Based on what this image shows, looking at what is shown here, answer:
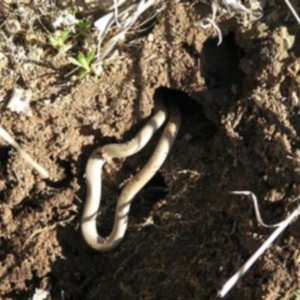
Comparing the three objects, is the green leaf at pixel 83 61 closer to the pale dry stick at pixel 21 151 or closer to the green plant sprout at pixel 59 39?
the green plant sprout at pixel 59 39

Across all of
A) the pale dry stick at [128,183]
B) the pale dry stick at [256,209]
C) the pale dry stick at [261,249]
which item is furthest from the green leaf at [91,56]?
the pale dry stick at [261,249]

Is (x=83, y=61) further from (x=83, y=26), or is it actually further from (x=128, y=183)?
(x=128, y=183)

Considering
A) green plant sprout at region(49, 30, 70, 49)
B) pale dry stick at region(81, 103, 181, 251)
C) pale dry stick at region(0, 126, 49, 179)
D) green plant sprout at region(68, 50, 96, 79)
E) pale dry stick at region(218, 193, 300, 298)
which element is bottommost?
pale dry stick at region(218, 193, 300, 298)

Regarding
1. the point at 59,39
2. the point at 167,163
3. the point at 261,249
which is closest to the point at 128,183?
the point at 167,163

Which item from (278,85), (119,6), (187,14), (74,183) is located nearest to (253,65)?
(278,85)

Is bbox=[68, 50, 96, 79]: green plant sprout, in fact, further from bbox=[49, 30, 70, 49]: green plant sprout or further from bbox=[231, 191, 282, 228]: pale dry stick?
bbox=[231, 191, 282, 228]: pale dry stick

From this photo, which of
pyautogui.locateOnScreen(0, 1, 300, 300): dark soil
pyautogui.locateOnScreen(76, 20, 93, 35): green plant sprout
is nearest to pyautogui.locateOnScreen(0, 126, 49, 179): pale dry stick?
pyautogui.locateOnScreen(0, 1, 300, 300): dark soil
